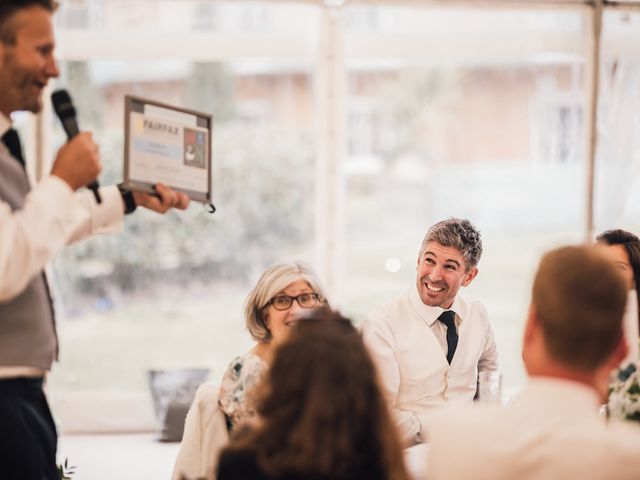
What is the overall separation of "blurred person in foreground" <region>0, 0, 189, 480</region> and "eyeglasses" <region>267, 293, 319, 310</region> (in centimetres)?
108

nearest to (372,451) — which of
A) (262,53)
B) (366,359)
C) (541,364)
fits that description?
(366,359)

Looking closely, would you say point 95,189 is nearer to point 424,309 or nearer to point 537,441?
point 537,441

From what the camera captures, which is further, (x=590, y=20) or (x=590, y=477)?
(x=590, y=20)

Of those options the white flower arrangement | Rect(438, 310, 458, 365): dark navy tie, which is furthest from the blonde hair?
Rect(438, 310, 458, 365): dark navy tie

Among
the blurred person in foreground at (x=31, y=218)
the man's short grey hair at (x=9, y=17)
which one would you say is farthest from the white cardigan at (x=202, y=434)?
the man's short grey hair at (x=9, y=17)

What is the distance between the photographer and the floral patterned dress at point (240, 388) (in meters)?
2.89

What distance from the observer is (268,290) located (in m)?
3.20

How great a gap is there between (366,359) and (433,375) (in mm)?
2032

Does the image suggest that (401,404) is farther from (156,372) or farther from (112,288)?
(112,288)

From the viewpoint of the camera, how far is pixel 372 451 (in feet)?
5.68

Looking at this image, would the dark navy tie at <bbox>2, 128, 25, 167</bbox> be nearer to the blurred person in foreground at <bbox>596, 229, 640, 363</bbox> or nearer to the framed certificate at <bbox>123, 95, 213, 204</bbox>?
the framed certificate at <bbox>123, 95, 213, 204</bbox>

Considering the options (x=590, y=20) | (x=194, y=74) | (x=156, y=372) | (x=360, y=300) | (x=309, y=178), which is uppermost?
(x=590, y=20)

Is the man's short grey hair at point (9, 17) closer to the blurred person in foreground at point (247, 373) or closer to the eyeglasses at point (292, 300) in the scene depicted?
the blurred person in foreground at point (247, 373)

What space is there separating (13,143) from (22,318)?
40 centimetres
